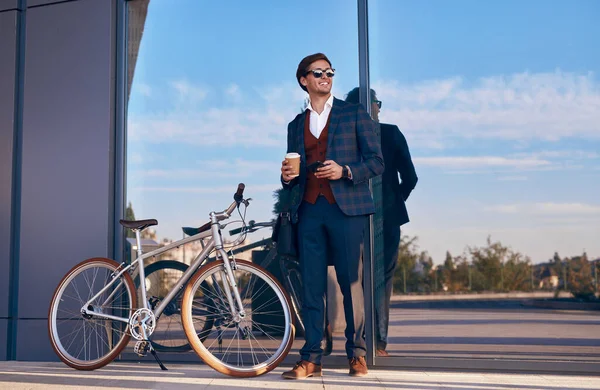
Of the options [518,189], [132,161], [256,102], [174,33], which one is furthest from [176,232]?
[518,189]

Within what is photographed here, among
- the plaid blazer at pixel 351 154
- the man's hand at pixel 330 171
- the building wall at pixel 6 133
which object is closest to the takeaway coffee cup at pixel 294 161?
the man's hand at pixel 330 171

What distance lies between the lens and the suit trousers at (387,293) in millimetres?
4750

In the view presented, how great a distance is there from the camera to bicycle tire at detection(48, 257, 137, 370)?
15.5 ft

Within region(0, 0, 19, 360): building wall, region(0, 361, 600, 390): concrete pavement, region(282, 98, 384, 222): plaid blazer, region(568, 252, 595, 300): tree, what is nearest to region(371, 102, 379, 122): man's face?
region(282, 98, 384, 222): plaid blazer

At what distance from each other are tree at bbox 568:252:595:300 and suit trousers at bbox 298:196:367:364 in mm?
1274

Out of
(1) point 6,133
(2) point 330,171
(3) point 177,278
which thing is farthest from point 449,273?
(1) point 6,133

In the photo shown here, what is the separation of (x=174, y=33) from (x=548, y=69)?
2708mm

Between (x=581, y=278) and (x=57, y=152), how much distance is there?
146 inches

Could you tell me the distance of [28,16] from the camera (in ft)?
18.3

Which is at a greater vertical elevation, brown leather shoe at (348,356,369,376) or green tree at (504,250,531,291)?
green tree at (504,250,531,291)

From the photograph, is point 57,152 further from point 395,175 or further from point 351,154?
point 395,175

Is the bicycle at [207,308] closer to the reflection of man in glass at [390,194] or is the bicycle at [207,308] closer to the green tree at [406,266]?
the reflection of man in glass at [390,194]

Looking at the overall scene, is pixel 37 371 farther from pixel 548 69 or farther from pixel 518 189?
pixel 548 69

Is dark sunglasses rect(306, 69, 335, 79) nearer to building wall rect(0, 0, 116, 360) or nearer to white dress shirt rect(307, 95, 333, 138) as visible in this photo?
white dress shirt rect(307, 95, 333, 138)
